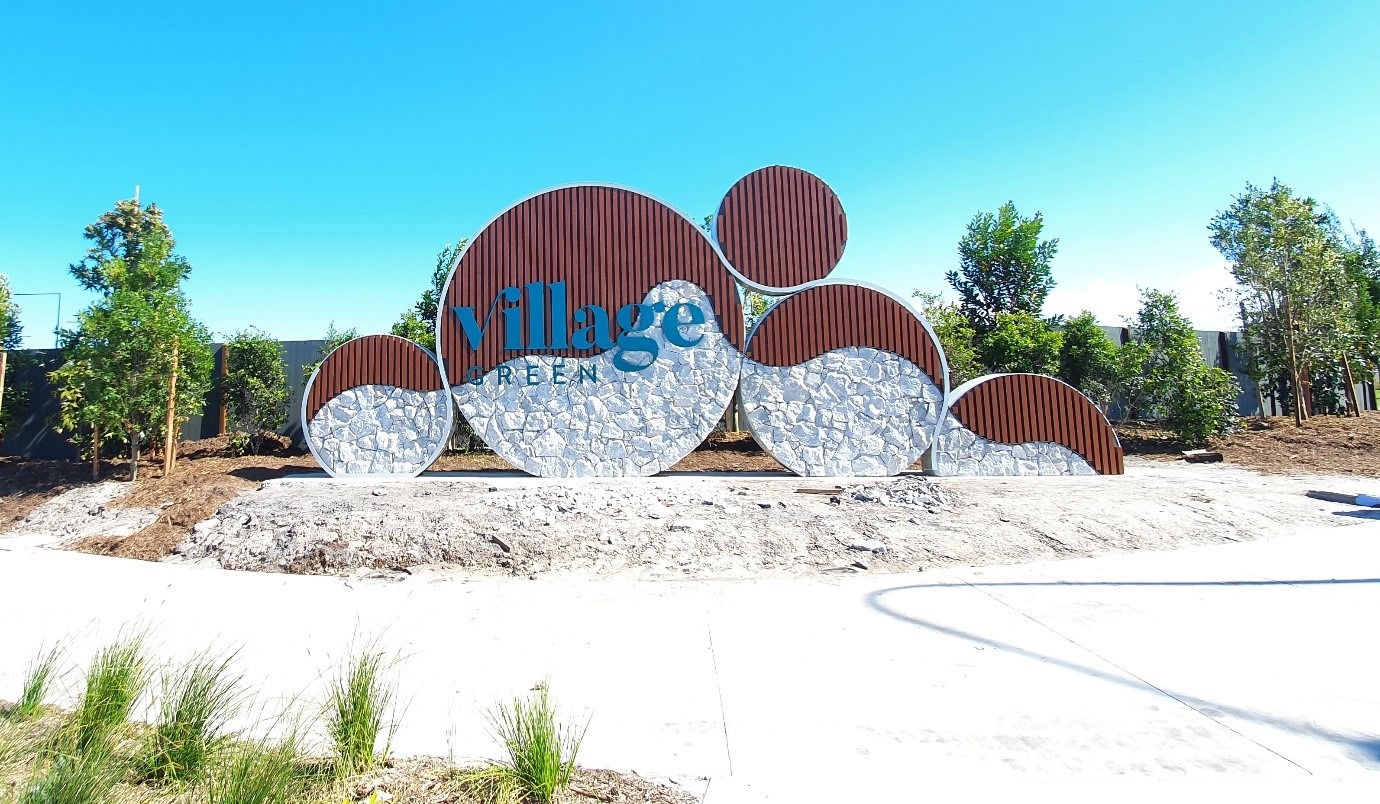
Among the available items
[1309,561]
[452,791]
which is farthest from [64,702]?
[1309,561]

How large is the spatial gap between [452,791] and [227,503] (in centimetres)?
802

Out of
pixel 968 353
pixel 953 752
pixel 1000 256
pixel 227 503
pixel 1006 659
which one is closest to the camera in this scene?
pixel 953 752

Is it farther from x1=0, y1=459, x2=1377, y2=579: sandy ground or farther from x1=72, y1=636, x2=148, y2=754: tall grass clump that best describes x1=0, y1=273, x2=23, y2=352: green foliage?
x1=72, y1=636, x2=148, y2=754: tall grass clump

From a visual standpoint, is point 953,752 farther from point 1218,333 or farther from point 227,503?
point 1218,333

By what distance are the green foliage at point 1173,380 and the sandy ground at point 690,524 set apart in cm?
540

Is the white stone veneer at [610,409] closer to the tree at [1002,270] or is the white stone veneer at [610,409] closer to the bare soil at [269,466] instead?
the bare soil at [269,466]

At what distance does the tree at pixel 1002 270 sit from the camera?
2058 centimetres

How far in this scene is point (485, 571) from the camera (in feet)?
21.1

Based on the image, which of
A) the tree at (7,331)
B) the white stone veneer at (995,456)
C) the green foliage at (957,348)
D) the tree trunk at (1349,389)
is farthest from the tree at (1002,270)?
the tree at (7,331)

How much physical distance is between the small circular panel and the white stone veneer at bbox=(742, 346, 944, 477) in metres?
5.05

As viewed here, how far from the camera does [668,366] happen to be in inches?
397

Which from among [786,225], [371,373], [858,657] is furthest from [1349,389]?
[371,373]

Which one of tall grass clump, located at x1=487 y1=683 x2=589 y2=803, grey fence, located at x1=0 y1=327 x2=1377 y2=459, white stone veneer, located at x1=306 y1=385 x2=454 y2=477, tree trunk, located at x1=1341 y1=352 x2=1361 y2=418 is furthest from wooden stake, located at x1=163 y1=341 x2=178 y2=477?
tree trunk, located at x1=1341 y1=352 x2=1361 y2=418

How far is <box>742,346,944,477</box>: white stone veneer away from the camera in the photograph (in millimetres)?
9961
